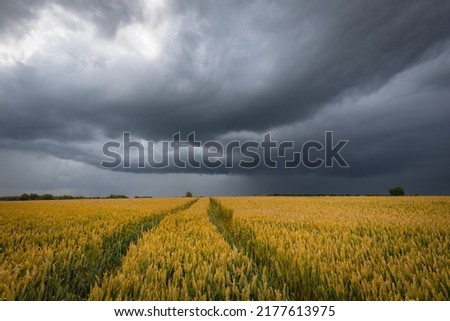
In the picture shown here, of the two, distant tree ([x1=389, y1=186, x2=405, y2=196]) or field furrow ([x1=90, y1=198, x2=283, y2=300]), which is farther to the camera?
distant tree ([x1=389, y1=186, x2=405, y2=196])

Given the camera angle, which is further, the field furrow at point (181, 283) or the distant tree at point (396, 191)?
the distant tree at point (396, 191)

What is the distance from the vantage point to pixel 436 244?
13.7ft

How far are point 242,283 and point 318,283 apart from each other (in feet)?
3.09

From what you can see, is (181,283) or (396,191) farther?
(396,191)

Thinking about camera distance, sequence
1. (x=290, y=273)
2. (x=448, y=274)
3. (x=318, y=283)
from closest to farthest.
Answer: (x=448, y=274) < (x=318, y=283) < (x=290, y=273)
